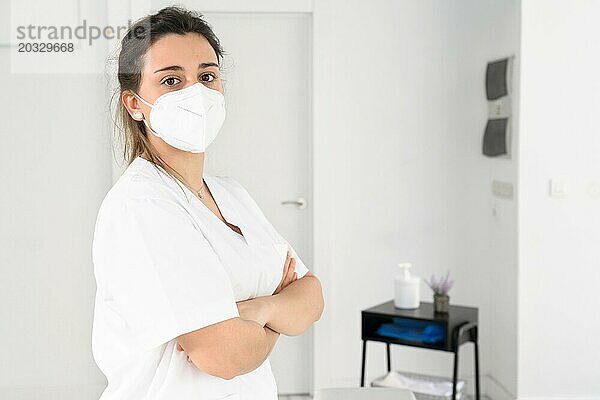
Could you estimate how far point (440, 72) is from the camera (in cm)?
361

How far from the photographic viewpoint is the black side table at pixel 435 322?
3.05 meters

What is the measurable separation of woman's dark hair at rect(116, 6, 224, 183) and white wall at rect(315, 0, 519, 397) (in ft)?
7.25

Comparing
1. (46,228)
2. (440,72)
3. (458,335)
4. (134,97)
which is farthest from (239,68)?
(134,97)

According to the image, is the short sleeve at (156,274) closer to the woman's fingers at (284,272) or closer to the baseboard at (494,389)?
the woman's fingers at (284,272)

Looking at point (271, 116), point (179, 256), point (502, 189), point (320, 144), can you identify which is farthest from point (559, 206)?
point (179, 256)

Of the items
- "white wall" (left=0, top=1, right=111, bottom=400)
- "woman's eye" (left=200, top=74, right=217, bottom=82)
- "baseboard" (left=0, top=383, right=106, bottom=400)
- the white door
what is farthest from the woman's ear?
the white door

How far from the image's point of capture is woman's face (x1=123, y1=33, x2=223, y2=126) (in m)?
1.25

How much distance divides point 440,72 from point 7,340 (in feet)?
6.57

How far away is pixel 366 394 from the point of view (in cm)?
183

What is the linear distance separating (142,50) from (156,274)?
0.35m

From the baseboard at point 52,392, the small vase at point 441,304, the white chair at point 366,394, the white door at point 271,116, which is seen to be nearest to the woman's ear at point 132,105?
the white chair at point 366,394

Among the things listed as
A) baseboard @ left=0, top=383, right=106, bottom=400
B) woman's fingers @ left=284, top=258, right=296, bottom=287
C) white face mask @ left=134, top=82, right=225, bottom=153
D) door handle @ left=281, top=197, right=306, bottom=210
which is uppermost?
white face mask @ left=134, top=82, right=225, bottom=153

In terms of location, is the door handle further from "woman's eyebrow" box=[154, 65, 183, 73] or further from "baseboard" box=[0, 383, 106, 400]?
"woman's eyebrow" box=[154, 65, 183, 73]

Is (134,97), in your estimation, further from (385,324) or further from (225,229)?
(385,324)
